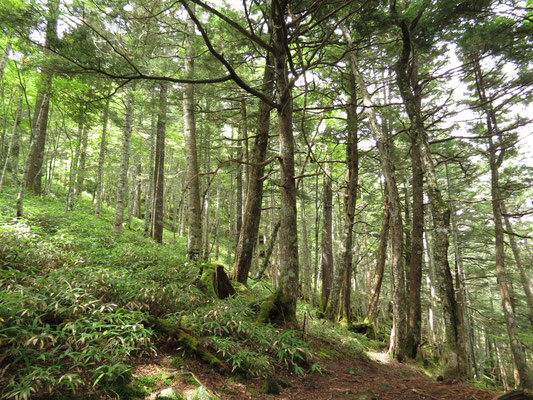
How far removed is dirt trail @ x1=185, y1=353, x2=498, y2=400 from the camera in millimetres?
3273

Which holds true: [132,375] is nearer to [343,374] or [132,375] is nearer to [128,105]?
[343,374]

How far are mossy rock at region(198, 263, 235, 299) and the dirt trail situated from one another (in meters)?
2.51

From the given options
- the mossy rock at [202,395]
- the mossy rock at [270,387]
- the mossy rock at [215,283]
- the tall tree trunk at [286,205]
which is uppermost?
the tall tree trunk at [286,205]

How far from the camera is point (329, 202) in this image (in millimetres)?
11445

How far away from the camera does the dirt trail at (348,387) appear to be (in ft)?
10.7

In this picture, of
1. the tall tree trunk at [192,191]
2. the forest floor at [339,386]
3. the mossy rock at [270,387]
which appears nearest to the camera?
the forest floor at [339,386]

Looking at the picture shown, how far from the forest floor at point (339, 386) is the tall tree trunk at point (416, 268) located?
7.78ft

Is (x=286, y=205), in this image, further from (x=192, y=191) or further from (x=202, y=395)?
(x=192, y=191)

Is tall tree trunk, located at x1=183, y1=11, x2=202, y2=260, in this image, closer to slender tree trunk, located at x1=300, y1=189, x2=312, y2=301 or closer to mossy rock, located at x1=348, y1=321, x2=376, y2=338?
mossy rock, located at x1=348, y1=321, x2=376, y2=338

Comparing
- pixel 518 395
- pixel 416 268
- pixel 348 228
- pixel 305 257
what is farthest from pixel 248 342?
pixel 305 257

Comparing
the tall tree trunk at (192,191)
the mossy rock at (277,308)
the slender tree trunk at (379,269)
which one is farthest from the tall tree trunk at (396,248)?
the tall tree trunk at (192,191)

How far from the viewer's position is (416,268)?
322 inches

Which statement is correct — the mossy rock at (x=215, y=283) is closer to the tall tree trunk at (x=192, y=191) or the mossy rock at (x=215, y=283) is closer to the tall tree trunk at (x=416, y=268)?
the tall tree trunk at (x=192, y=191)

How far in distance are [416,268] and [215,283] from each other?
22.3ft
